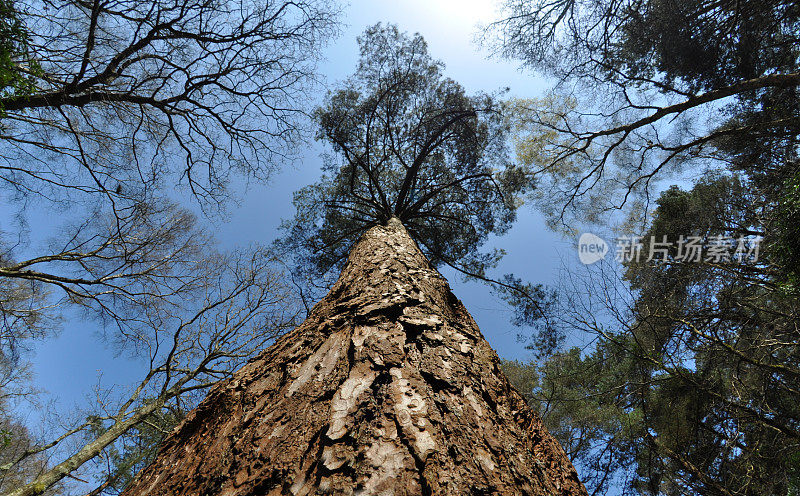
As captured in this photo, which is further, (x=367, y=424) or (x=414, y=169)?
(x=414, y=169)

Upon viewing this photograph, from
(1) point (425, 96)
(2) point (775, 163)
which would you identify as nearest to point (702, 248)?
(2) point (775, 163)

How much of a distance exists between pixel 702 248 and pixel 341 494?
8.03 meters

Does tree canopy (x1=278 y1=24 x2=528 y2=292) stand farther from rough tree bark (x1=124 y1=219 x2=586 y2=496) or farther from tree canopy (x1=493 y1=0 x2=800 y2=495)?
rough tree bark (x1=124 y1=219 x2=586 y2=496)

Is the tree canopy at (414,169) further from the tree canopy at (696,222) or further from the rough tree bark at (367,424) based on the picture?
the rough tree bark at (367,424)

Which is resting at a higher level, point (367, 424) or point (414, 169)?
point (414, 169)

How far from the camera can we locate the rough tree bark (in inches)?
31.8

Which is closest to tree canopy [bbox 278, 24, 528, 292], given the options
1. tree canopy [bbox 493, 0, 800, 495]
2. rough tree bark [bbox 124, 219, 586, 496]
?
tree canopy [bbox 493, 0, 800, 495]

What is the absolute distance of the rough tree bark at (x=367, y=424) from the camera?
807mm

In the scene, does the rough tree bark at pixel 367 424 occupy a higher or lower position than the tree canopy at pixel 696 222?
lower

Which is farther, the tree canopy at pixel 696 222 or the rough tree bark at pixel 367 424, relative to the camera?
the tree canopy at pixel 696 222

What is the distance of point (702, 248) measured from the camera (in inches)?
245

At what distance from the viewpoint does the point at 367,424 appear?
0.94 meters

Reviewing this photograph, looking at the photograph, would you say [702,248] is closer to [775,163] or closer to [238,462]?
[775,163]

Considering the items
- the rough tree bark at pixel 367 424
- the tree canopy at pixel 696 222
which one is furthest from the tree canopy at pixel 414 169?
the rough tree bark at pixel 367 424
